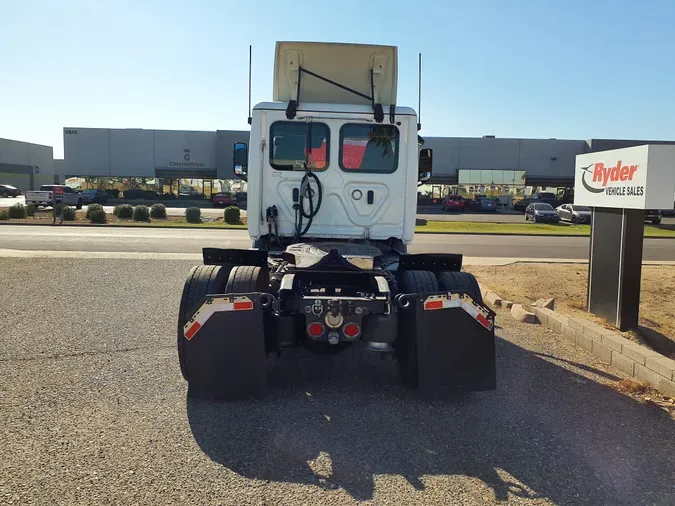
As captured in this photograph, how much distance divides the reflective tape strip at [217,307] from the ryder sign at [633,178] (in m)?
5.42

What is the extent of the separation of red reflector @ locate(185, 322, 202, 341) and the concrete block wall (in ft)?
13.7

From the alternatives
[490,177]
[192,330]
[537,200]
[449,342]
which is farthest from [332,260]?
[490,177]

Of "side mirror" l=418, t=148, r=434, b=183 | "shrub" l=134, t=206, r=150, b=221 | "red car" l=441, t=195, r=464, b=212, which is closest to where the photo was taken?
"side mirror" l=418, t=148, r=434, b=183

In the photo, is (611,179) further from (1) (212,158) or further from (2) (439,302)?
(1) (212,158)

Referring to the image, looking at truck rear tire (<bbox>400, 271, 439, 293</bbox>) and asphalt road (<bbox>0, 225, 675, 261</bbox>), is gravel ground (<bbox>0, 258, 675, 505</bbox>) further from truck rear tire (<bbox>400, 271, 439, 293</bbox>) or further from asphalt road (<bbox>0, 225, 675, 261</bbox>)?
asphalt road (<bbox>0, 225, 675, 261</bbox>)

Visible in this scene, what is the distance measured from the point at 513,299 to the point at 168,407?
263 inches

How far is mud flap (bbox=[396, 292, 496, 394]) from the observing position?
475 cm

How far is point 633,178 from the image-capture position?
7719 millimetres

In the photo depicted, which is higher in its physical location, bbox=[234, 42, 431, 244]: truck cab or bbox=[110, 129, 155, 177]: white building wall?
bbox=[110, 129, 155, 177]: white building wall

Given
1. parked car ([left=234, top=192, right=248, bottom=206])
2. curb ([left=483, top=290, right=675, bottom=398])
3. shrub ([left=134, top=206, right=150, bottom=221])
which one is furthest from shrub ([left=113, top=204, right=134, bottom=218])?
curb ([left=483, top=290, right=675, bottom=398])

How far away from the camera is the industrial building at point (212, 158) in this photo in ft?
188

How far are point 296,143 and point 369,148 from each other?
898 millimetres

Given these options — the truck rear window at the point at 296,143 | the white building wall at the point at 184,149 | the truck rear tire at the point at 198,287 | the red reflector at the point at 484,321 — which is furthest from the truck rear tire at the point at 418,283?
the white building wall at the point at 184,149

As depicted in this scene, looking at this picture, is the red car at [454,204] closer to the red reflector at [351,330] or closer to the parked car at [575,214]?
the parked car at [575,214]
